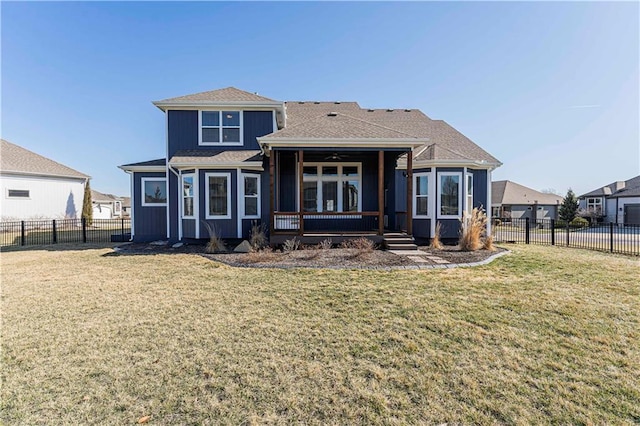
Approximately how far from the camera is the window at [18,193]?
818 inches

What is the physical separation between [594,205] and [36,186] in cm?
6206

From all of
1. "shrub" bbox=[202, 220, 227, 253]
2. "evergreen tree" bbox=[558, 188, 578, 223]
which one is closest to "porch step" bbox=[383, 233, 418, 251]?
"shrub" bbox=[202, 220, 227, 253]

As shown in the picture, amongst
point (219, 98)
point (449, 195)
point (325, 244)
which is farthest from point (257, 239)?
point (449, 195)

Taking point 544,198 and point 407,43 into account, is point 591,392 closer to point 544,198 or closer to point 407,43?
point 407,43

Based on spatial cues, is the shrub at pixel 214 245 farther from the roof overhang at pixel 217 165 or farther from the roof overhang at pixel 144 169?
the roof overhang at pixel 144 169

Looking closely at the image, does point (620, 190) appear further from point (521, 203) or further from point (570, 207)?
point (521, 203)

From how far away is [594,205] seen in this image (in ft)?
124

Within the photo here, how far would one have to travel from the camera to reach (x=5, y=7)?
9.01 meters

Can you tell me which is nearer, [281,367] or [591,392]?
[591,392]

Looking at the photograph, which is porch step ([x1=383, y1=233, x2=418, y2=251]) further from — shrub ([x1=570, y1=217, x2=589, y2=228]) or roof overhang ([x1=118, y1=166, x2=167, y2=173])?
shrub ([x1=570, y1=217, x2=589, y2=228])

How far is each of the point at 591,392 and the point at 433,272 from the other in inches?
159

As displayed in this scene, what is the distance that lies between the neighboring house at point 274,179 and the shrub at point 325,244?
1.86 ft

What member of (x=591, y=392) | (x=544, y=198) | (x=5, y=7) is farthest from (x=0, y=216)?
(x=544, y=198)

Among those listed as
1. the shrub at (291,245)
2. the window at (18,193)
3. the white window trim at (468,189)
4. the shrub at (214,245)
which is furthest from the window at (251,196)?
the window at (18,193)
